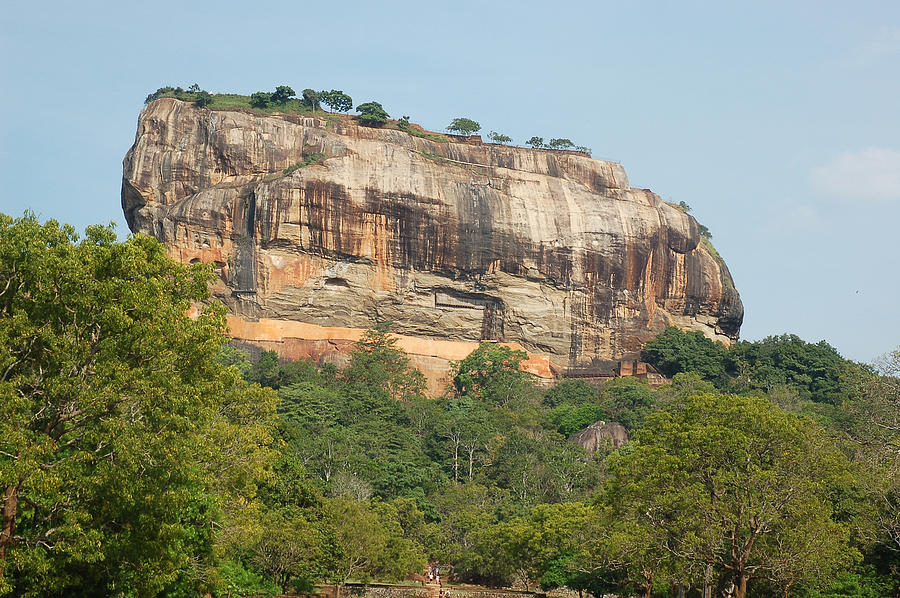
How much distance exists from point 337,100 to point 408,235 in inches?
488

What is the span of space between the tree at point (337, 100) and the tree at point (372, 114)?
4.35 ft

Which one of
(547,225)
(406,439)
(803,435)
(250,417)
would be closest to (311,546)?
(250,417)

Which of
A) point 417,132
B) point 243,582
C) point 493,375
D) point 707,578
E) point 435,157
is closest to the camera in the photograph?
point 707,578

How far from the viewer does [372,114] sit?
66562mm

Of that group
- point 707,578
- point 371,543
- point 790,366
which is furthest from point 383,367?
point 707,578

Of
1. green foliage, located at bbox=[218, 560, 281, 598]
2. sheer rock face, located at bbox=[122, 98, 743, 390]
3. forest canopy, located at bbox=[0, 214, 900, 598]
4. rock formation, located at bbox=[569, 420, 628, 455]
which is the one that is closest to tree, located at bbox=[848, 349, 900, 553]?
forest canopy, located at bbox=[0, 214, 900, 598]

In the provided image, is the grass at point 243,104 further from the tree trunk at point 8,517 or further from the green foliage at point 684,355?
the tree trunk at point 8,517

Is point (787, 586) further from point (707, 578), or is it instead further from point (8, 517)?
point (8, 517)

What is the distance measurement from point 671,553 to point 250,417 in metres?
11.0

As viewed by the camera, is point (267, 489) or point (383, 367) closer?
point (267, 489)

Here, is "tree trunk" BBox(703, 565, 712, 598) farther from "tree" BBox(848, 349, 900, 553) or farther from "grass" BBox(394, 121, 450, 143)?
"grass" BBox(394, 121, 450, 143)

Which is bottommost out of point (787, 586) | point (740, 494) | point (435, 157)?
point (787, 586)

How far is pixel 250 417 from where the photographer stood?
1073 inches

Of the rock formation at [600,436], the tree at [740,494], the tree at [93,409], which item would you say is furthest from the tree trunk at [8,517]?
the rock formation at [600,436]
